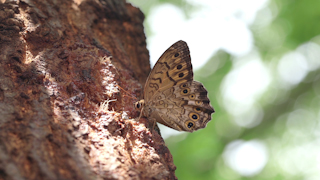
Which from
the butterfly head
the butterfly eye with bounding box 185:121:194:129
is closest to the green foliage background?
the butterfly eye with bounding box 185:121:194:129

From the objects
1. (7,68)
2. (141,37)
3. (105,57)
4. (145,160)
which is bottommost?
(145,160)

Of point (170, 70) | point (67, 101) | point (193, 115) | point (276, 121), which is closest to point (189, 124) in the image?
point (193, 115)

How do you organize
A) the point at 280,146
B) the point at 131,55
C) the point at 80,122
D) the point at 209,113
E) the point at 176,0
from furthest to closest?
the point at 176,0, the point at 280,146, the point at 131,55, the point at 209,113, the point at 80,122

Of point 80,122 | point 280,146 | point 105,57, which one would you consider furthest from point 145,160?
point 280,146

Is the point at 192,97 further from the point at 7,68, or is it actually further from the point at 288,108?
the point at 288,108

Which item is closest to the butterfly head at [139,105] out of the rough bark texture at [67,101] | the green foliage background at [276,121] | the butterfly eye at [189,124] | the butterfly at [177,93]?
the rough bark texture at [67,101]
